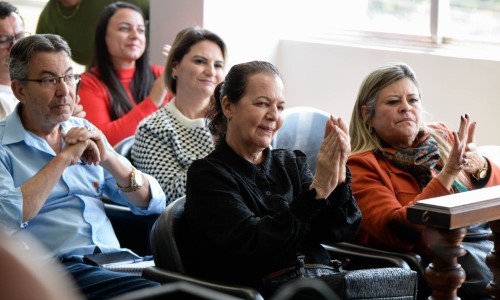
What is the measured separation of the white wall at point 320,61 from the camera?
12.3 feet

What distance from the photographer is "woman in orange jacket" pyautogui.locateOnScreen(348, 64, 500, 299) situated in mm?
2514

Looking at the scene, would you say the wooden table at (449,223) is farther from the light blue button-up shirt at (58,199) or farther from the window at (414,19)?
the window at (414,19)

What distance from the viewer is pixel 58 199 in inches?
101

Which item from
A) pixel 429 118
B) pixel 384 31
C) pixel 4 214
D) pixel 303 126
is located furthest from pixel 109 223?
pixel 384 31

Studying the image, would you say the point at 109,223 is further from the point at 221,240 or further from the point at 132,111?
the point at 132,111

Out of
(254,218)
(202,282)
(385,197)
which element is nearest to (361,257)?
(385,197)

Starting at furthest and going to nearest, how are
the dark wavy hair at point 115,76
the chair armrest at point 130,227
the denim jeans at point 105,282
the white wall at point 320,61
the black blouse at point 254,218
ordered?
the dark wavy hair at point 115,76 → the white wall at point 320,61 → the chair armrest at point 130,227 → the denim jeans at point 105,282 → the black blouse at point 254,218

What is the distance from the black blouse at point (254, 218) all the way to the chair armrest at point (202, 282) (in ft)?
0.37

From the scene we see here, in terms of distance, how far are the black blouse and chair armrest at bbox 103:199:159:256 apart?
2.18ft

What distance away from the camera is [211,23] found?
434cm

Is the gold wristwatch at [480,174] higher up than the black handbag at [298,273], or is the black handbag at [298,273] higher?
the gold wristwatch at [480,174]

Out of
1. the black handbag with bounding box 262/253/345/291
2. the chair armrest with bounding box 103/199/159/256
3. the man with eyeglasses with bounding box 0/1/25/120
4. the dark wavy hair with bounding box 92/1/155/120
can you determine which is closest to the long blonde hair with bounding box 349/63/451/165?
the black handbag with bounding box 262/253/345/291

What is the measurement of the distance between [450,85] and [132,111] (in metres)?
1.55

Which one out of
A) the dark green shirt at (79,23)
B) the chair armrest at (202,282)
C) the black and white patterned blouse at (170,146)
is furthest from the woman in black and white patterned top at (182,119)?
the dark green shirt at (79,23)
